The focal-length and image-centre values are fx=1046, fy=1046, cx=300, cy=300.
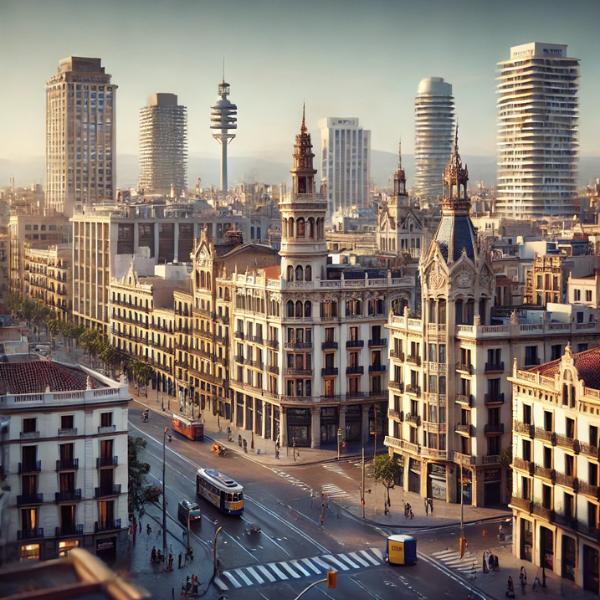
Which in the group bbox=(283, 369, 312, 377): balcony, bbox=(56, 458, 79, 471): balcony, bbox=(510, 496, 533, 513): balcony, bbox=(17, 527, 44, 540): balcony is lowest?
bbox=(17, 527, 44, 540): balcony

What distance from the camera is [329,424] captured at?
104 metres

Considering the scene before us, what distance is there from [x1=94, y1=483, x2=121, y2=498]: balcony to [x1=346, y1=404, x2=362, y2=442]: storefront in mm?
41366

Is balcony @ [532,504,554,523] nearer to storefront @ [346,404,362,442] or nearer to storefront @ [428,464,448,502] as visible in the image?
storefront @ [428,464,448,502]

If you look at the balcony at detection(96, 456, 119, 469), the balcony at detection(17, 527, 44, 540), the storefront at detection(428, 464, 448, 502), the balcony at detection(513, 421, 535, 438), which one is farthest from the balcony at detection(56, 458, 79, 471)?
the storefront at detection(428, 464, 448, 502)

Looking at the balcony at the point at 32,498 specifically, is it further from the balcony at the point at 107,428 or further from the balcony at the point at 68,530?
the balcony at the point at 107,428

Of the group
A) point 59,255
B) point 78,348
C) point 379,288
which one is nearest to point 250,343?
point 379,288

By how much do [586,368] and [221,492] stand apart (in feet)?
97.9

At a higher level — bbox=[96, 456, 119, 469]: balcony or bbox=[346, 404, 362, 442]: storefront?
bbox=[96, 456, 119, 469]: balcony

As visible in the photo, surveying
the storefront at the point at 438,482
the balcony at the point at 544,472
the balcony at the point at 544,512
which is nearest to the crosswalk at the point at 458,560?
the balcony at the point at 544,512

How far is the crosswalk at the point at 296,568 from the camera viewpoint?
64.5 m

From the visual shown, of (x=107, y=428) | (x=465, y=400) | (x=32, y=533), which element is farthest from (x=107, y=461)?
(x=465, y=400)

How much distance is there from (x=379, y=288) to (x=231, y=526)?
36890 millimetres

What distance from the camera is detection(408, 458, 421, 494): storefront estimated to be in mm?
85062

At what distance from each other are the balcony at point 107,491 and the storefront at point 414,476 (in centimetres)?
2829
